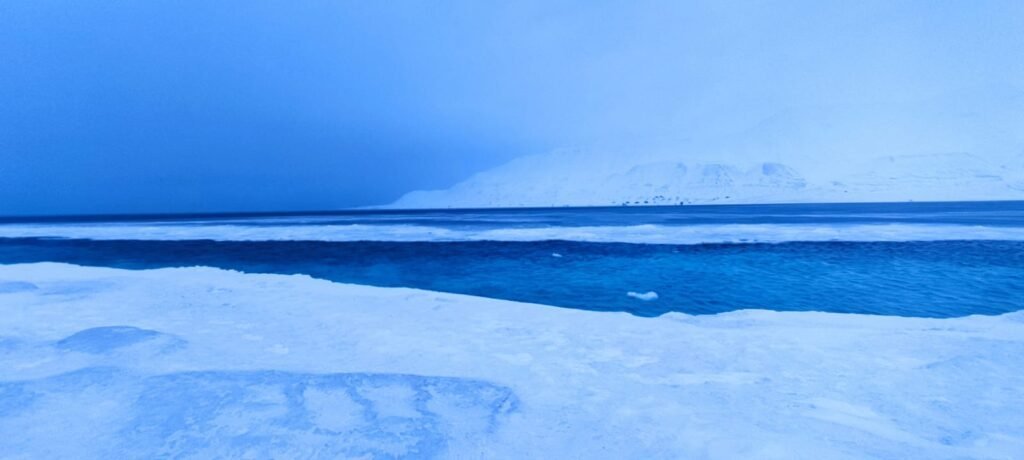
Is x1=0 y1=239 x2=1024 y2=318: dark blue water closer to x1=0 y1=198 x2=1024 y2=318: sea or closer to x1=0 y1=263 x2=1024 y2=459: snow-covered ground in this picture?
x1=0 y1=198 x2=1024 y2=318: sea

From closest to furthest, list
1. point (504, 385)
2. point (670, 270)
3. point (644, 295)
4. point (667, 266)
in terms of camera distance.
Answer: point (504, 385), point (644, 295), point (670, 270), point (667, 266)

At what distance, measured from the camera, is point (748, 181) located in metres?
132

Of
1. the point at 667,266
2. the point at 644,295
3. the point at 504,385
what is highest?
the point at 504,385

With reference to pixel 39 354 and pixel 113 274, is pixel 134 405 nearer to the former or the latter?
pixel 39 354

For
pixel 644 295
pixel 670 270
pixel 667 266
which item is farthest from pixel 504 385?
pixel 667 266

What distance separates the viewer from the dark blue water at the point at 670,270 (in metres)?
9.06

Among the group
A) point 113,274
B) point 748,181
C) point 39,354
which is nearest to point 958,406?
point 39,354

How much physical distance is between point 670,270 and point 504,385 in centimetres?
968

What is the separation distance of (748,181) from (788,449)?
145206 mm

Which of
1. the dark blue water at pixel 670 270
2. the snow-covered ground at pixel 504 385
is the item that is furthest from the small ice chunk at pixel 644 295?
the snow-covered ground at pixel 504 385

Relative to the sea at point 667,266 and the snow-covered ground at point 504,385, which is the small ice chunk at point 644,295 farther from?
the snow-covered ground at point 504,385

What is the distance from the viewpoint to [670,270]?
12.8 metres

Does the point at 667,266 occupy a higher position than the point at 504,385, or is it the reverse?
the point at 504,385

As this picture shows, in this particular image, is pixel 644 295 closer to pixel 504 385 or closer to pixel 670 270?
pixel 670 270
